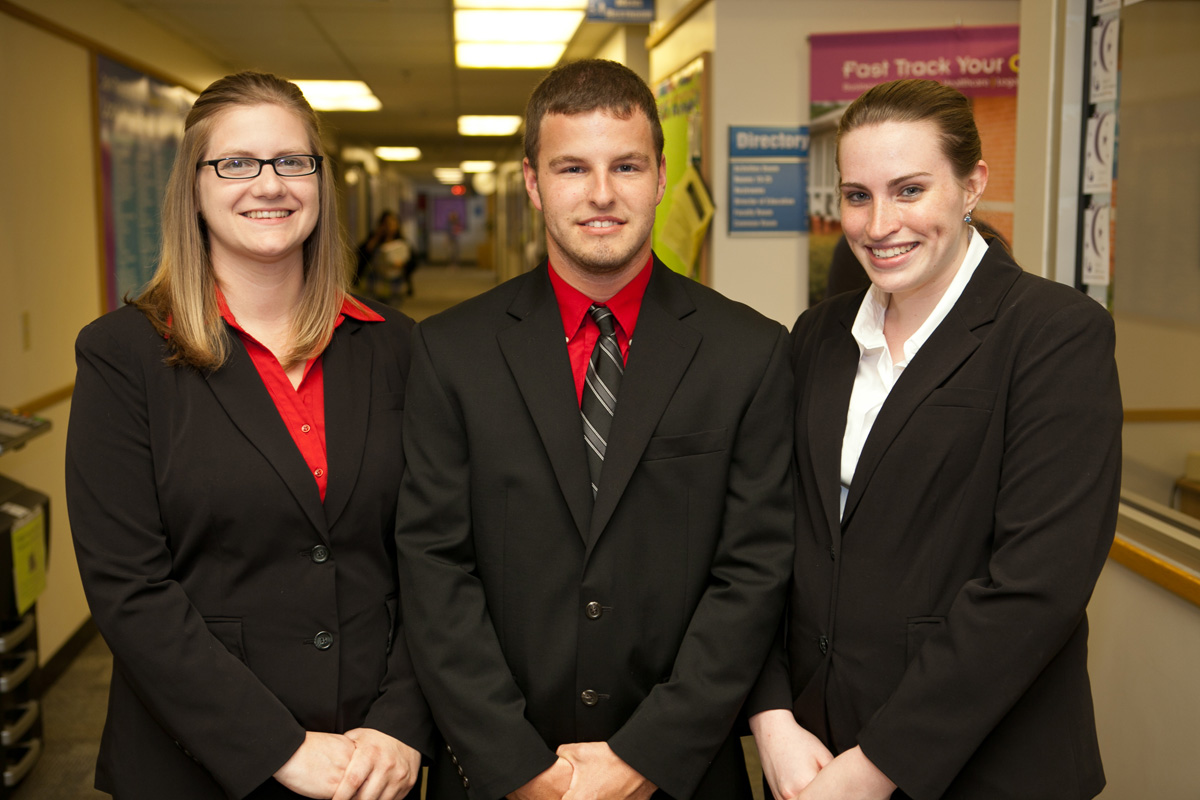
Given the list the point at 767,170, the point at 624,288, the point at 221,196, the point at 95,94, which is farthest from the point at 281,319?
the point at 95,94

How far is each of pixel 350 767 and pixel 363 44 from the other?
6259 mm

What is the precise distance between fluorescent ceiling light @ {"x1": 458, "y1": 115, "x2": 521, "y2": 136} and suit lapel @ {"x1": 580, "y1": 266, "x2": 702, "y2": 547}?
34.9ft

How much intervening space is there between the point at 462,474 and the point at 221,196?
2.09 feet

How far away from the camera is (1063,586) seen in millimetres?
1414

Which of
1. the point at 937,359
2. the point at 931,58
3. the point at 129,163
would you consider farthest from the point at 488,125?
the point at 937,359

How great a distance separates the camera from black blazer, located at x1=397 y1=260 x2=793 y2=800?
1.60 m

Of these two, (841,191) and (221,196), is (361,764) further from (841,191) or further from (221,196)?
(841,191)

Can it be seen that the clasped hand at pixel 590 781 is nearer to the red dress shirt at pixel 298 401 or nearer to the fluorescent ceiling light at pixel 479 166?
the red dress shirt at pixel 298 401

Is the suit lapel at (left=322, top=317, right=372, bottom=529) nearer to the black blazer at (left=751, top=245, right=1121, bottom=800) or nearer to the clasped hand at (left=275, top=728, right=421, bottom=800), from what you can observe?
the clasped hand at (left=275, top=728, right=421, bottom=800)

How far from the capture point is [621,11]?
4.93m

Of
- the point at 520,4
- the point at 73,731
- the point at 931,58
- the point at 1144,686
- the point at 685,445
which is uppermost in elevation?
the point at 520,4

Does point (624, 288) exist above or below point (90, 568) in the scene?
above

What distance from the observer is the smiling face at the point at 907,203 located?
1.55m

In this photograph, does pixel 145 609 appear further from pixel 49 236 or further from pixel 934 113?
pixel 49 236
